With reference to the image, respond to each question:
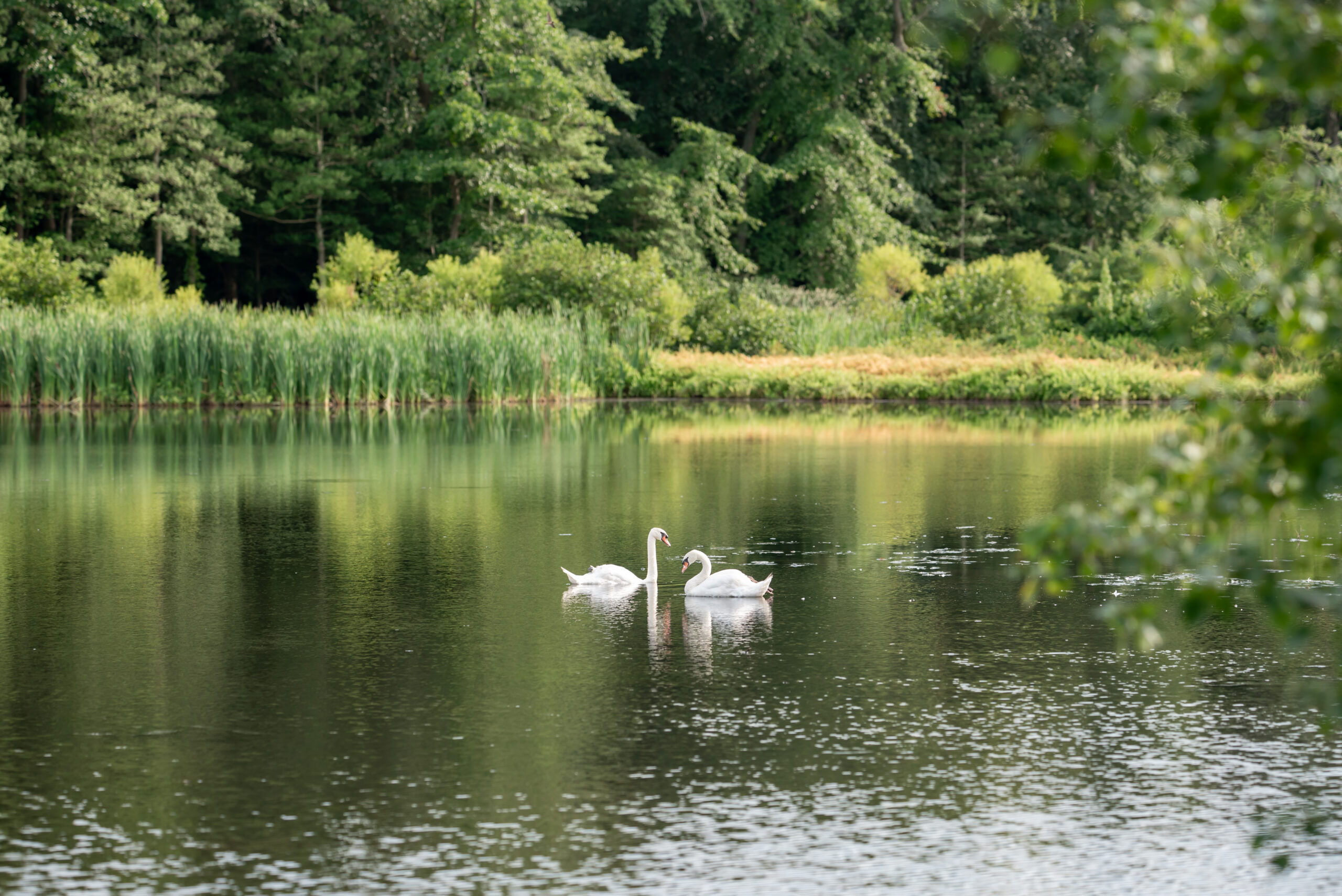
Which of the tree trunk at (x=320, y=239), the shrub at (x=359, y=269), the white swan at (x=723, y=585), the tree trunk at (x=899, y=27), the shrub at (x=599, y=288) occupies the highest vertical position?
the tree trunk at (x=899, y=27)

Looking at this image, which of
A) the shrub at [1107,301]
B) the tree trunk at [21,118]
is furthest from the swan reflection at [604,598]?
the tree trunk at [21,118]

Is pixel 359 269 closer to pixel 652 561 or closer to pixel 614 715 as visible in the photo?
pixel 652 561

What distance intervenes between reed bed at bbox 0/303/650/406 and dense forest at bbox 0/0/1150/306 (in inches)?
593

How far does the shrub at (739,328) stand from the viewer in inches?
1481

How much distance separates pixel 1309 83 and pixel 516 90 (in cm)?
4590

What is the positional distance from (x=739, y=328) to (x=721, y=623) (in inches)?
1124

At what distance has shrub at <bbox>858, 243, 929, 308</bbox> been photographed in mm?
46344

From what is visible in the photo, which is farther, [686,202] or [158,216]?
[686,202]

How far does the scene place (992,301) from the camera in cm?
3881

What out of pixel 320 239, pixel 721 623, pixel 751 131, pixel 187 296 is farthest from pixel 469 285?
pixel 721 623

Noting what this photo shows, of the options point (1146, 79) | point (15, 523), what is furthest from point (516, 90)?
point (1146, 79)

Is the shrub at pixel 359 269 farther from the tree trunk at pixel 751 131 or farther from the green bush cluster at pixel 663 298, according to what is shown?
the tree trunk at pixel 751 131

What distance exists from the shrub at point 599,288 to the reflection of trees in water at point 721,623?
25.6m

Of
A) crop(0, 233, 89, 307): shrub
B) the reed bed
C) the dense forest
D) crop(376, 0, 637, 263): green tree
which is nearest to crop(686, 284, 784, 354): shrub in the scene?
the reed bed
